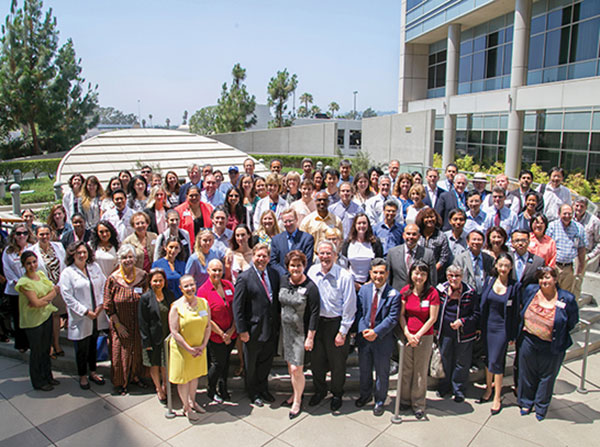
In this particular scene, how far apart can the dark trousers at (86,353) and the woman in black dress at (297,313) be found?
2.52m

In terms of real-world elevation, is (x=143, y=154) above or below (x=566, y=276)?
above

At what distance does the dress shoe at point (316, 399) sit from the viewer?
18.6 ft

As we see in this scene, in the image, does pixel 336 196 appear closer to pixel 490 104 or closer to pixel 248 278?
pixel 248 278

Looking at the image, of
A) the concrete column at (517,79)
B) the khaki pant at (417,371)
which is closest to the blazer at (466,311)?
the khaki pant at (417,371)

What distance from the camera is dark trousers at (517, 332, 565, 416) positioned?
214 inches

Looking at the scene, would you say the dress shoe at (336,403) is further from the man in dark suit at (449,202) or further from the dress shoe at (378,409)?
the man in dark suit at (449,202)

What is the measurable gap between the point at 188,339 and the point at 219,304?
1.69 feet

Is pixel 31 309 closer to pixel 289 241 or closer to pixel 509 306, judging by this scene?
pixel 289 241

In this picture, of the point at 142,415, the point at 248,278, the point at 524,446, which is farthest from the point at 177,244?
the point at 524,446

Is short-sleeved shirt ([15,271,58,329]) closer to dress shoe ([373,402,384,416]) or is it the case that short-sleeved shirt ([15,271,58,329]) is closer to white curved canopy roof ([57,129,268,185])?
dress shoe ([373,402,384,416])

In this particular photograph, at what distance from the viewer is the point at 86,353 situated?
6023 millimetres

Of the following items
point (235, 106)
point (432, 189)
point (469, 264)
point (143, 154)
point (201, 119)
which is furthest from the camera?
point (201, 119)

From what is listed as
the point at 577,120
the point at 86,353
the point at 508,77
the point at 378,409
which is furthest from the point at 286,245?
the point at 508,77

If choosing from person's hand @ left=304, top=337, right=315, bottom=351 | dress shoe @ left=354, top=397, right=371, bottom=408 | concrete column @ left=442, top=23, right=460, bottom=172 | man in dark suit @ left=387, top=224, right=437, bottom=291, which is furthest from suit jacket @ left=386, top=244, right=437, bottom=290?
concrete column @ left=442, top=23, right=460, bottom=172
